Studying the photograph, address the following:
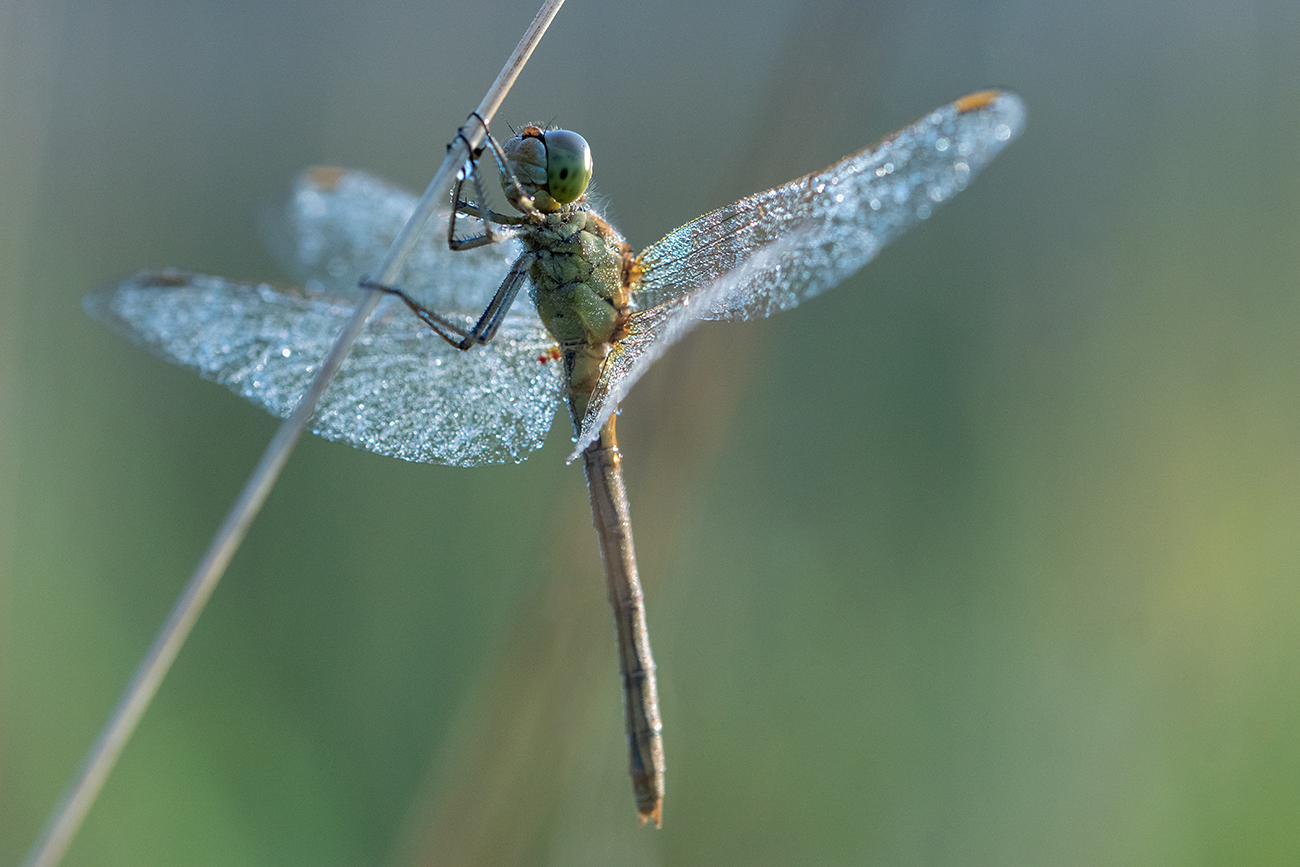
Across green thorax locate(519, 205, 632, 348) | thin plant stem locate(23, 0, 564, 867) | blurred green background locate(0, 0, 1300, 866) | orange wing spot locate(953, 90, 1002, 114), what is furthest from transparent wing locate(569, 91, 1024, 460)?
thin plant stem locate(23, 0, 564, 867)

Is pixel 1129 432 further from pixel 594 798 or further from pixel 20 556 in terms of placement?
pixel 20 556

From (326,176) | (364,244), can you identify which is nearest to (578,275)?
(364,244)

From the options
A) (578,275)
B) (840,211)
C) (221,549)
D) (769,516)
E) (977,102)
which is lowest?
(221,549)

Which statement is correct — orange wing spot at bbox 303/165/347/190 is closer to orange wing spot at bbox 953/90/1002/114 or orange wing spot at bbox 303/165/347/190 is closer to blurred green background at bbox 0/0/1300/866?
blurred green background at bbox 0/0/1300/866

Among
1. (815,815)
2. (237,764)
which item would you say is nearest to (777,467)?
(815,815)

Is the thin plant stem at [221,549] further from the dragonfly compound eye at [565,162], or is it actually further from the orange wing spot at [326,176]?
the orange wing spot at [326,176]

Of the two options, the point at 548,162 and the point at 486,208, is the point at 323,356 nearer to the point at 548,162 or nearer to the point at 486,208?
the point at 486,208

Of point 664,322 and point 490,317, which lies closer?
point 664,322
